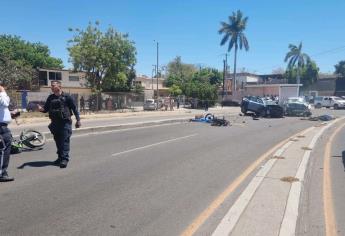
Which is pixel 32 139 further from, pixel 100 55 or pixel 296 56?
pixel 296 56

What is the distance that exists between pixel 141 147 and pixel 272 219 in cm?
756

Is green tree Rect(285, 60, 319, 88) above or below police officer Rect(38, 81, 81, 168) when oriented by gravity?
above

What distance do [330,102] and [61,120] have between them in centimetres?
5550

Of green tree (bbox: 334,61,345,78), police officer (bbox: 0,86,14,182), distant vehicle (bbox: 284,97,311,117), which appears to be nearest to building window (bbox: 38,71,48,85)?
distant vehicle (bbox: 284,97,311,117)

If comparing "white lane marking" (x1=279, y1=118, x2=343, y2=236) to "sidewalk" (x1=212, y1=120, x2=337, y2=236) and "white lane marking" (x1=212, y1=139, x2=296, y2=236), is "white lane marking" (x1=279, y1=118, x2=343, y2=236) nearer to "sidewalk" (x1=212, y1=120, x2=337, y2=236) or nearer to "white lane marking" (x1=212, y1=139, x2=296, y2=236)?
"sidewalk" (x1=212, y1=120, x2=337, y2=236)

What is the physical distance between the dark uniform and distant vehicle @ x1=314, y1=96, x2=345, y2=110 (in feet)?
172

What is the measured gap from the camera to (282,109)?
35031mm

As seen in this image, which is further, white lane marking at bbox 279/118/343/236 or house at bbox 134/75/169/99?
house at bbox 134/75/169/99

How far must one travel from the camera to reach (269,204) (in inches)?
260

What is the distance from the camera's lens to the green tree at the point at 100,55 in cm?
5184

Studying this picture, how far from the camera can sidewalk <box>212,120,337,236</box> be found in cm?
544

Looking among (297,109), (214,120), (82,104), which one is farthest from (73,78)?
(214,120)

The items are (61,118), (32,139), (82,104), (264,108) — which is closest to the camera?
(61,118)

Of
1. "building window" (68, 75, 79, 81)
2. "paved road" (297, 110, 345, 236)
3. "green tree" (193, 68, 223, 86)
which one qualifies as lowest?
"paved road" (297, 110, 345, 236)
